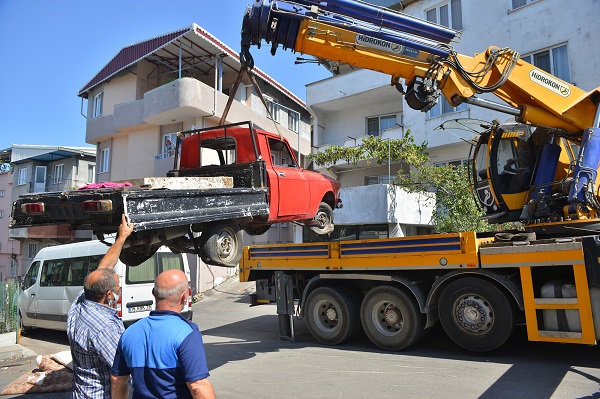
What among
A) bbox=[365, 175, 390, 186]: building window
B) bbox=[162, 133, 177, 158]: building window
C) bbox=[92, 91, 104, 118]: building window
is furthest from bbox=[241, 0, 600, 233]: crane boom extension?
bbox=[92, 91, 104, 118]: building window

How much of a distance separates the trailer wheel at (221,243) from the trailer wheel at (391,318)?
3142 millimetres

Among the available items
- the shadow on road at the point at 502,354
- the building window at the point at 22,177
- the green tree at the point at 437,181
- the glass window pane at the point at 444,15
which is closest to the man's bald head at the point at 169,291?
the shadow on road at the point at 502,354

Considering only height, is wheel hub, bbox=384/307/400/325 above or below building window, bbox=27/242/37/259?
below

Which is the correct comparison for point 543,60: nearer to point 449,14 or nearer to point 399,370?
point 449,14

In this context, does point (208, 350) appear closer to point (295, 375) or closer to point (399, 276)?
point (295, 375)

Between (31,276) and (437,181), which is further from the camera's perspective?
(437,181)

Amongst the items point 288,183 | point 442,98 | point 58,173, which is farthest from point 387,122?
point 58,173

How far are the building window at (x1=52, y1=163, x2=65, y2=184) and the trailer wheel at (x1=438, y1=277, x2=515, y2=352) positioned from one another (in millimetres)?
28645

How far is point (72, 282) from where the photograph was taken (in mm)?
10438

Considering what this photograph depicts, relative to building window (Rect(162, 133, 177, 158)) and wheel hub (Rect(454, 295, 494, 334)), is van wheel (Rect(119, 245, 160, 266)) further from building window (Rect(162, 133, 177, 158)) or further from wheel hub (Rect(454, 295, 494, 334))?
building window (Rect(162, 133, 177, 158))

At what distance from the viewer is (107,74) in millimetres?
22156

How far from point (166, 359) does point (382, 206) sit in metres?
12.7

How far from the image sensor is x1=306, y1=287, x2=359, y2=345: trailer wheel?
834 centimetres

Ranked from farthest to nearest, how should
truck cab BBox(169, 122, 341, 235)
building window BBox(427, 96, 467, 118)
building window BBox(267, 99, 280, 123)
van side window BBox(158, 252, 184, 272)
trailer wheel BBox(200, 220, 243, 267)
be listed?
building window BBox(267, 99, 280, 123) < building window BBox(427, 96, 467, 118) < van side window BBox(158, 252, 184, 272) < truck cab BBox(169, 122, 341, 235) < trailer wheel BBox(200, 220, 243, 267)
